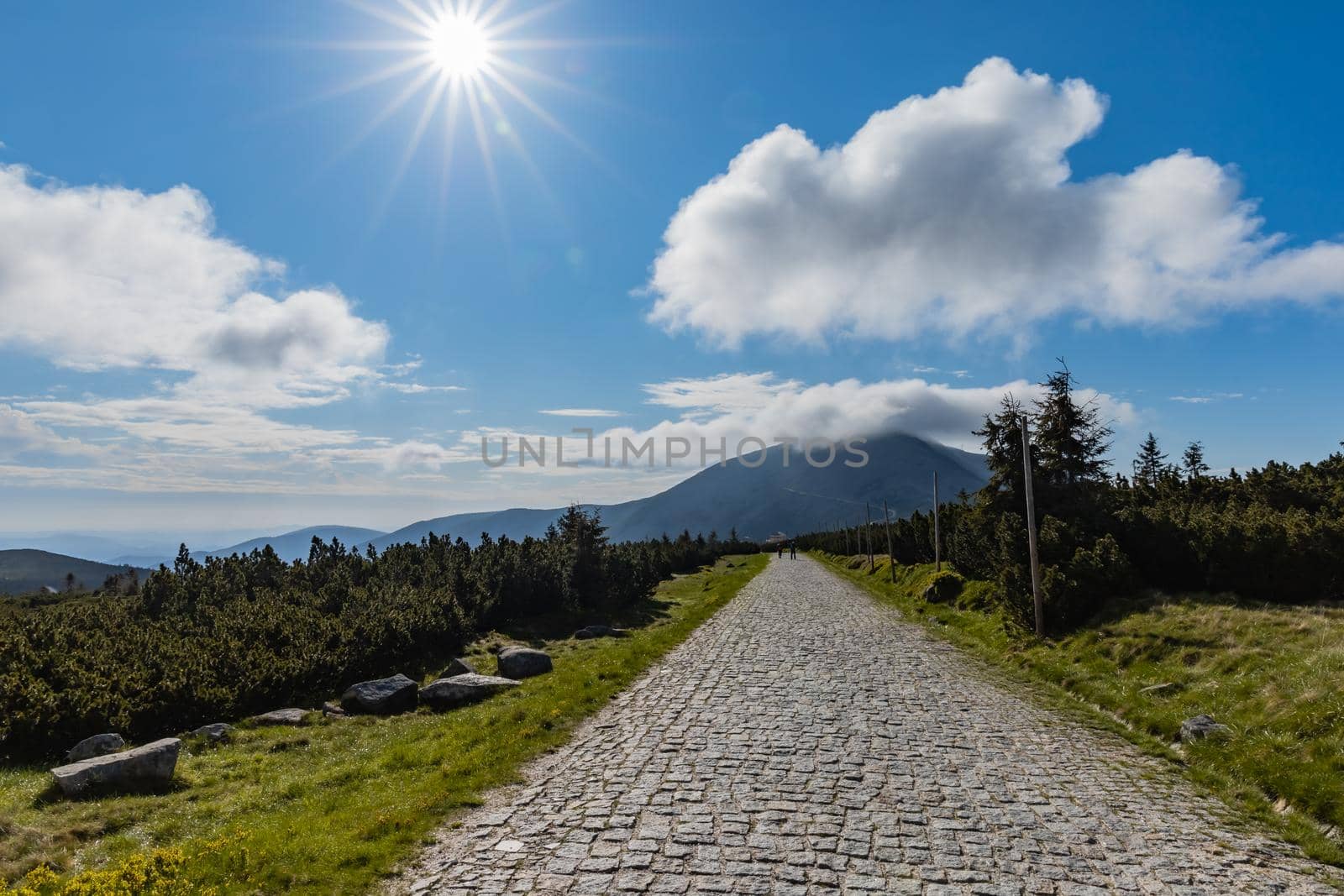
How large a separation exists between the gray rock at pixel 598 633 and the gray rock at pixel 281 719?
15076 mm

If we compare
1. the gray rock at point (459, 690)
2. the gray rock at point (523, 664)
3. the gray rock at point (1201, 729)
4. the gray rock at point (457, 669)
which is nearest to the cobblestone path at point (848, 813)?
the gray rock at point (1201, 729)

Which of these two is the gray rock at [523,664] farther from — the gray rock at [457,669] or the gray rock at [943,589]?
the gray rock at [943,589]

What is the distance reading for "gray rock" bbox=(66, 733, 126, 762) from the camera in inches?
517

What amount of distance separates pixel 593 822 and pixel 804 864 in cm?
266

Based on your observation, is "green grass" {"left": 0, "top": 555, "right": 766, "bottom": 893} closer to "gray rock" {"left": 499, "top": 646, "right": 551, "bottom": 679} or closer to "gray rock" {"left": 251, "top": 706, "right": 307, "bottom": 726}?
"gray rock" {"left": 251, "top": 706, "right": 307, "bottom": 726}

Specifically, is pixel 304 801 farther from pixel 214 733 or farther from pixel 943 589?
pixel 943 589

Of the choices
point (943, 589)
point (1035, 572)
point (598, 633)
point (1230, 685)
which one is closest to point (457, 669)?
point (598, 633)

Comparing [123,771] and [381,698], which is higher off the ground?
[123,771]

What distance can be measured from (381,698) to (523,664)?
4727mm

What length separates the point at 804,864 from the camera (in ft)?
23.1

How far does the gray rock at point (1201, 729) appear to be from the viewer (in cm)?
1113

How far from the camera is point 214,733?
15.1 metres

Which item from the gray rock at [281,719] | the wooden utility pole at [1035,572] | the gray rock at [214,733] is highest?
the wooden utility pole at [1035,572]

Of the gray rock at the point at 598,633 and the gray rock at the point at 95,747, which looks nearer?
the gray rock at the point at 95,747
